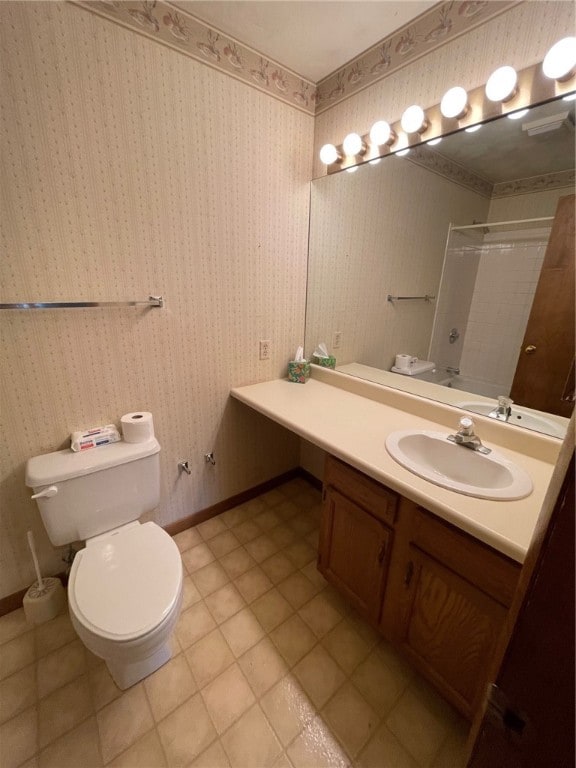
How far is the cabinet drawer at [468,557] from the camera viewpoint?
789mm

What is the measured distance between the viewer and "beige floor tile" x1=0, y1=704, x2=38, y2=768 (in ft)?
3.08

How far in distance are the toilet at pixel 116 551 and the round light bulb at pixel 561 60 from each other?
188 cm

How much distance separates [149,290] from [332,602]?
5.32ft

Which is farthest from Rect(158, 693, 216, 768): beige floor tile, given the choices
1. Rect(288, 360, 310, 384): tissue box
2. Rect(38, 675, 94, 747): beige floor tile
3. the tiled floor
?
Rect(288, 360, 310, 384): tissue box

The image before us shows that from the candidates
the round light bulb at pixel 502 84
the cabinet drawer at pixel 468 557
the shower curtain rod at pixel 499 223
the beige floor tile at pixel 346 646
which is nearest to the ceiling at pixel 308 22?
the round light bulb at pixel 502 84

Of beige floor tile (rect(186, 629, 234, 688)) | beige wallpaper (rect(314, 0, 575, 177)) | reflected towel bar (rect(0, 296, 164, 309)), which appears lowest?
beige floor tile (rect(186, 629, 234, 688))

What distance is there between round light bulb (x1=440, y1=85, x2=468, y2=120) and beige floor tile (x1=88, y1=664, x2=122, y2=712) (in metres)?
2.42

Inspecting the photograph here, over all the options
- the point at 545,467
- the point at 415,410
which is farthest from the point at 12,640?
the point at 545,467

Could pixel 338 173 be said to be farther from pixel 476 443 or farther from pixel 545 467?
pixel 545 467

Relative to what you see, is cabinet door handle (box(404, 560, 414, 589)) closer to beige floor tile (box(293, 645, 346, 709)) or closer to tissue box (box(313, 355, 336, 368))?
beige floor tile (box(293, 645, 346, 709))

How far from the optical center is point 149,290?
4.53ft

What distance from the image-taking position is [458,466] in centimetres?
119

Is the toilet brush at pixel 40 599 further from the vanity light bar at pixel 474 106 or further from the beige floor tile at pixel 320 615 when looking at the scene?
the vanity light bar at pixel 474 106

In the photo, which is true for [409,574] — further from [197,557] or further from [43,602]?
[43,602]
